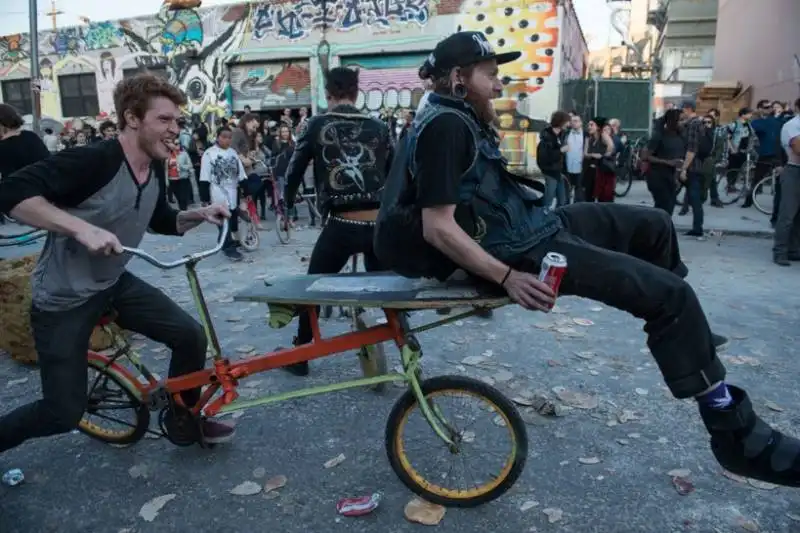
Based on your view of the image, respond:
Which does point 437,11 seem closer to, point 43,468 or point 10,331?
point 10,331

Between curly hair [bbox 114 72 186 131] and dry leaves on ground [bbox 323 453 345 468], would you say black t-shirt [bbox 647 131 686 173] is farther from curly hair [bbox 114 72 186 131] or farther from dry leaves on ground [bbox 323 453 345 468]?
curly hair [bbox 114 72 186 131]

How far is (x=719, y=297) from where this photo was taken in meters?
6.37

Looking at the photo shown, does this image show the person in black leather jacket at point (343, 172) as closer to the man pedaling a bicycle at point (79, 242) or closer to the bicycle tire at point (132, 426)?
the bicycle tire at point (132, 426)

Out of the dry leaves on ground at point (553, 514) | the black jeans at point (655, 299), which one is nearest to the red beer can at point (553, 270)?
the black jeans at point (655, 299)

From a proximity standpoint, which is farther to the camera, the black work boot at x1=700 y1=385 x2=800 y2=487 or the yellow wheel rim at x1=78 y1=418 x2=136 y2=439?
the yellow wheel rim at x1=78 y1=418 x2=136 y2=439

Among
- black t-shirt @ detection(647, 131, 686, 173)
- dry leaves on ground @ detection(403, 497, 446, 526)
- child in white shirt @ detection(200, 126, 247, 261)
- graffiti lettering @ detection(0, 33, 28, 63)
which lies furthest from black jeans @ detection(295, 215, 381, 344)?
graffiti lettering @ detection(0, 33, 28, 63)

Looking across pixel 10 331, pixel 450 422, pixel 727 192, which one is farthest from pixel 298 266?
pixel 727 192

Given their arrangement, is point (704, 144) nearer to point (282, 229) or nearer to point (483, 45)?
point (282, 229)

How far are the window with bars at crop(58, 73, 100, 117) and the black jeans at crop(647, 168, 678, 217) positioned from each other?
2163 centimetres

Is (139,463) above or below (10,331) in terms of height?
below

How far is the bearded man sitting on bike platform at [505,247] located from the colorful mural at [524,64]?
49.8 ft

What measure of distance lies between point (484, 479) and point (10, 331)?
3886 mm

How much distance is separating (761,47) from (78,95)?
27.8 metres

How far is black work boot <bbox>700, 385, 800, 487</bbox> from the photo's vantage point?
2.43 metres
